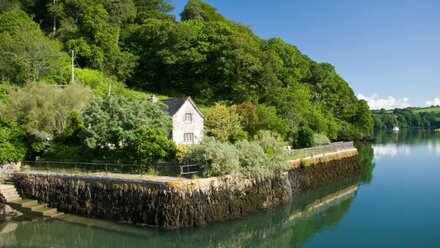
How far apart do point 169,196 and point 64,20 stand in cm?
6301

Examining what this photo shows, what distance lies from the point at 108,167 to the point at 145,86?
1635 inches

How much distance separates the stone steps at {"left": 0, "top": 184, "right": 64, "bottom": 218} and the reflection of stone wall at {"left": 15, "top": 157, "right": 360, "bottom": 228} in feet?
1.76

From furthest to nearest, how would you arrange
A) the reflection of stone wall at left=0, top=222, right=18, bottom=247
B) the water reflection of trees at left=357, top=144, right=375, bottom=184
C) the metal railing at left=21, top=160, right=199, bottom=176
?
the water reflection of trees at left=357, top=144, right=375, bottom=184
the metal railing at left=21, top=160, right=199, bottom=176
the reflection of stone wall at left=0, top=222, right=18, bottom=247

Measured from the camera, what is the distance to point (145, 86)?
235 feet

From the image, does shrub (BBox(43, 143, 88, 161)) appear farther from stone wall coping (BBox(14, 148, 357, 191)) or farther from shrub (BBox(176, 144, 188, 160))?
shrub (BBox(176, 144, 188, 160))

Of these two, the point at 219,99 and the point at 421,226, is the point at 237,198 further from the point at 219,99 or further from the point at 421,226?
the point at 219,99

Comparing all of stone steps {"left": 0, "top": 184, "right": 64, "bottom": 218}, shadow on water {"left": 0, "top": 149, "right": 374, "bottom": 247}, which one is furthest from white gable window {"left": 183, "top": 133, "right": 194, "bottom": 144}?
stone steps {"left": 0, "top": 184, "right": 64, "bottom": 218}

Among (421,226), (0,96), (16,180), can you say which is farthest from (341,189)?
(0,96)

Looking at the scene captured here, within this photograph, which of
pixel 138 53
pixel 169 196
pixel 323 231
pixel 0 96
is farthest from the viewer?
pixel 138 53

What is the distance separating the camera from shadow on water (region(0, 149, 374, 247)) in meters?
24.2

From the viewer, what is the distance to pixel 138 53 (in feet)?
245

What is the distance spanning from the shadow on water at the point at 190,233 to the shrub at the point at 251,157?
351cm

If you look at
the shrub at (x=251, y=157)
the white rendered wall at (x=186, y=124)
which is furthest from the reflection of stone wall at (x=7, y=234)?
the white rendered wall at (x=186, y=124)

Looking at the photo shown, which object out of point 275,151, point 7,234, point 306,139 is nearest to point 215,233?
point 275,151
